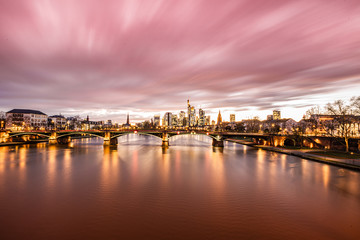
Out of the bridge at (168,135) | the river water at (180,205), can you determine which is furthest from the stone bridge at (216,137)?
the river water at (180,205)

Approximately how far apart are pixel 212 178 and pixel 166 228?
20101 millimetres

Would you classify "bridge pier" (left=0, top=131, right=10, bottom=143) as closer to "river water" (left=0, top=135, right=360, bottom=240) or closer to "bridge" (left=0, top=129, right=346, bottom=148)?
"bridge" (left=0, top=129, right=346, bottom=148)

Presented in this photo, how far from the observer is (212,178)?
1409 inches

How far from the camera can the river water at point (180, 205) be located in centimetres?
1662

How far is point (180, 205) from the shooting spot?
73.6 ft

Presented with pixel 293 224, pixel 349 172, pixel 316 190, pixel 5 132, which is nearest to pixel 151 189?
pixel 293 224

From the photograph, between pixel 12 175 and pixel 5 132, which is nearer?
pixel 12 175

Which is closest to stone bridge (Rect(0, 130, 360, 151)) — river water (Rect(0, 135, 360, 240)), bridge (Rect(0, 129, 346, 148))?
bridge (Rect(0, 129, 346, 148))

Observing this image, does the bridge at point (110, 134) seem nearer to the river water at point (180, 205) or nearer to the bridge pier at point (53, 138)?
the bridge pier at point (53, 138)

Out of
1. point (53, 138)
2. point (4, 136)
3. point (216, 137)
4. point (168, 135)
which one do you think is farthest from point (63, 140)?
point (216, 137)

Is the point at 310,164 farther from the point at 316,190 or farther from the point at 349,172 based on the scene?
the point at 316,190

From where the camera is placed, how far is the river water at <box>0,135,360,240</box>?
16.6 m

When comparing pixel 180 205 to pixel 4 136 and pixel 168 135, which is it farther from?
pixel 4 136

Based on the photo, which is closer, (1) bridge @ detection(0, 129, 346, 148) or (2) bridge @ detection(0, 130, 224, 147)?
(1) bridge @ detection(0, 129, 346, 148)
